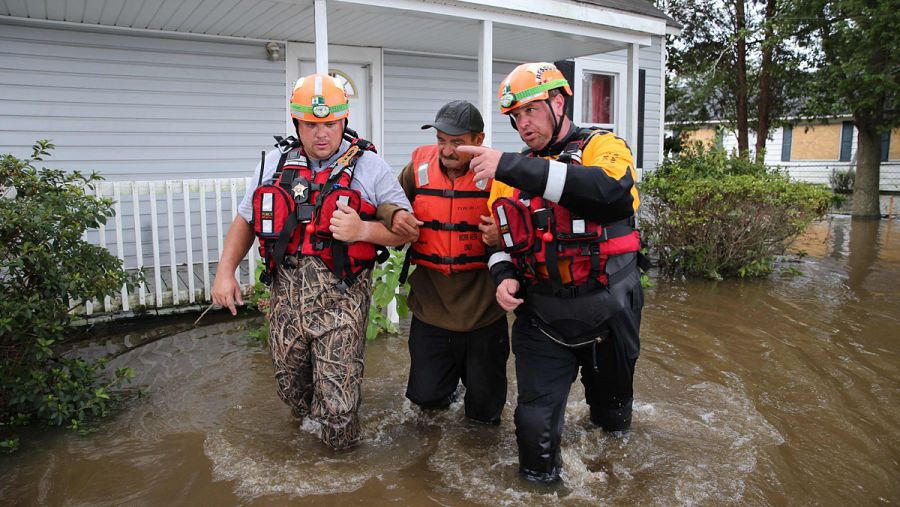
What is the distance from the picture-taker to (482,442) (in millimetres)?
3879

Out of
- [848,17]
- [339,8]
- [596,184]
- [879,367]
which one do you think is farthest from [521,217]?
[848,17]

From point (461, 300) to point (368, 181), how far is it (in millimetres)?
856

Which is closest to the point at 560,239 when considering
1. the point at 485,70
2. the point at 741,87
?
the point at 485,70

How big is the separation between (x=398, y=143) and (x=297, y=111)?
641 centimetres

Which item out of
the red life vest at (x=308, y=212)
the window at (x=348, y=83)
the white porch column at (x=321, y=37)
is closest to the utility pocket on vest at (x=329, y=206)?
the red life vest at (x=308, y=212)

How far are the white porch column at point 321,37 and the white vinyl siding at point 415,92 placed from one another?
10.5 ft

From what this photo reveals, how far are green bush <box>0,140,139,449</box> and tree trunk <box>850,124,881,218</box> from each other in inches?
783

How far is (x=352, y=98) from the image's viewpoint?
9148 mm

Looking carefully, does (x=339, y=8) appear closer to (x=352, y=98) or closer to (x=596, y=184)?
(x=352, y=98)

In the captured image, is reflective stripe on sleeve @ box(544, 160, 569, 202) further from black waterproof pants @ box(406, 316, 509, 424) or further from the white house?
the white house

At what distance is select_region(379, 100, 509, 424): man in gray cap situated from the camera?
3.63 meters

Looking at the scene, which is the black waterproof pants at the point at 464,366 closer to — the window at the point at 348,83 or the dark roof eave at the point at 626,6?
the dark roof eave at the point at 626,6

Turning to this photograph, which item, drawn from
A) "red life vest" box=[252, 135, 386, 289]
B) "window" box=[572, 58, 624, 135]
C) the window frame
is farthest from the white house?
"red life vest" box=[252, 135, 386, 289]

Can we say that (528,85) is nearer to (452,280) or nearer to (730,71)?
(452,280)
